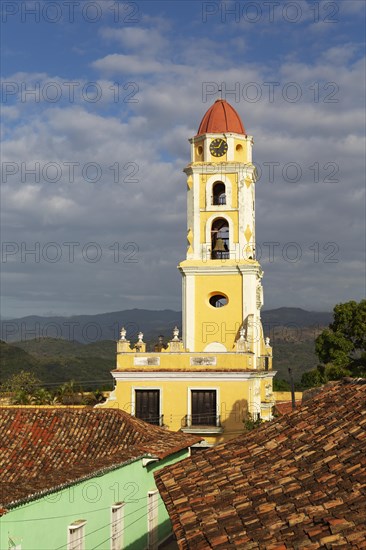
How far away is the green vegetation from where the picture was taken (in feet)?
113

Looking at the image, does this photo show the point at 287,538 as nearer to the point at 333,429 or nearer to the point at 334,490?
the point at 334,490

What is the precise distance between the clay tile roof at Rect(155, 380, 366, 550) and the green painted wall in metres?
2.91

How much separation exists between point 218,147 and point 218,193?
1766 millimetres

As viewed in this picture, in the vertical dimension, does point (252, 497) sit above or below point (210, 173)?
below

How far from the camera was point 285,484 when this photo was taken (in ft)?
25.7

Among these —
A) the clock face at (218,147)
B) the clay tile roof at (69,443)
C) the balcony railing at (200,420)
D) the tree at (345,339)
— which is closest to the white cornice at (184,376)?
the balcony railing at (200,420)

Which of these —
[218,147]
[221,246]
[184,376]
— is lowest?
[184,376]

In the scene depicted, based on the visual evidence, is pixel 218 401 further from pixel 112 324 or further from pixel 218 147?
pixel 112 324

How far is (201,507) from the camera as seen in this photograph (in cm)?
827

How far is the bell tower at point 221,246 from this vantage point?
29.6 metres

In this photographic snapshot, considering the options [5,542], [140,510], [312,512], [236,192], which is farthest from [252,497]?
[236,192]

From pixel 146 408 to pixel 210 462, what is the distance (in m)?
17.8

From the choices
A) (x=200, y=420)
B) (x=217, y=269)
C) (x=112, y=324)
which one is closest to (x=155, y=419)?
(x=200, y=420)

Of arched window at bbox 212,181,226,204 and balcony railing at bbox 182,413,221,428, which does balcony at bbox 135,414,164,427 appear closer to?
balcony railing at bbox 182,413,221,428
